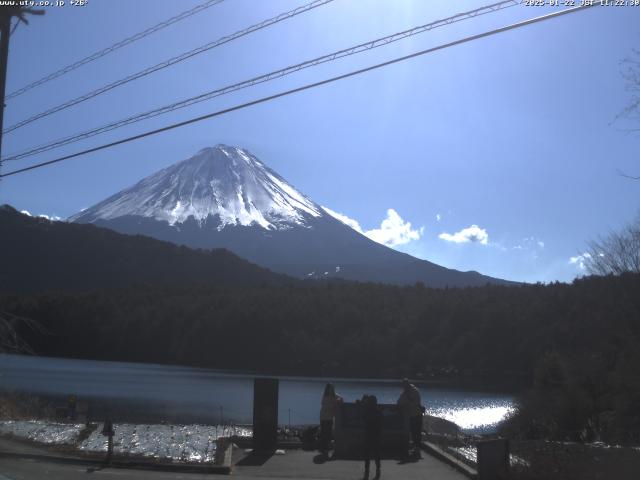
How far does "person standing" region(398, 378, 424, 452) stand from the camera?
15.1 metres

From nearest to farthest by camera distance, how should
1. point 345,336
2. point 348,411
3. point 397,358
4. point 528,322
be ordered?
point 348,411 → point 528,322 → point 397,358 → point 345,336

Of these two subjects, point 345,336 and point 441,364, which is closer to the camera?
point 441,364

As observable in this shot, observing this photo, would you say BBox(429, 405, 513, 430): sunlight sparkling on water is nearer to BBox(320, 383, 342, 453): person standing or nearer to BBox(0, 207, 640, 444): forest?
BBox(0, 207, 640, 444): forest

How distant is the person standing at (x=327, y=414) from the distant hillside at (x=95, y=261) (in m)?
113

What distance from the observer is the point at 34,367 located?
241 feet

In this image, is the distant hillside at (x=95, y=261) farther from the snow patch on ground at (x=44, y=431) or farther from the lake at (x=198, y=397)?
the snow patch on ground at (x=44, y=431)

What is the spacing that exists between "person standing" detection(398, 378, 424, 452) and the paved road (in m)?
1.03

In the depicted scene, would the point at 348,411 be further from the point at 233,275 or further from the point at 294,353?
the point at 233,275

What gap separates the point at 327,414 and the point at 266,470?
245cm

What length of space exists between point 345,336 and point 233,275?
145 ft

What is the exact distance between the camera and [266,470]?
1312 cm

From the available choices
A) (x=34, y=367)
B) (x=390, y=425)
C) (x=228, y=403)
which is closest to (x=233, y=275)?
(x=34, y=367)

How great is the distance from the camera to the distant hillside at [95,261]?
128250 mm

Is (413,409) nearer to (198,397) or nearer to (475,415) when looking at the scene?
(475,415)
